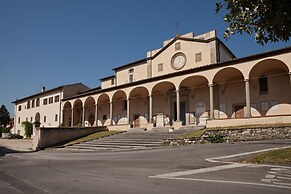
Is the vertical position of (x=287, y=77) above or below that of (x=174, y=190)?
above

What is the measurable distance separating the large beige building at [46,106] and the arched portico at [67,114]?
0.77 m

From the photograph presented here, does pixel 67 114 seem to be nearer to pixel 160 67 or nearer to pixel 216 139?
pixel 160 67

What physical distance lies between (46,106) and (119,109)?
54.1ft

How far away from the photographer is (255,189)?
611cm

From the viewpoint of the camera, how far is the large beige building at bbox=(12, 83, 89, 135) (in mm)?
43188

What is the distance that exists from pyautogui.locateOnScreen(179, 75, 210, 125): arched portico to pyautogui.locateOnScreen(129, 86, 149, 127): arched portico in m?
5.46

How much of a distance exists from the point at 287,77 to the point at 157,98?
14.2 metres

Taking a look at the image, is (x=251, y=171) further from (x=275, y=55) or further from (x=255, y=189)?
(x=275, y=55)

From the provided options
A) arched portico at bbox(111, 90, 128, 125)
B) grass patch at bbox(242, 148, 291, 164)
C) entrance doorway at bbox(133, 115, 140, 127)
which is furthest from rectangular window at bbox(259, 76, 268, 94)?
arched portico at bbox(111, 90, 128, 125)

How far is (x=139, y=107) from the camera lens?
1348 inches

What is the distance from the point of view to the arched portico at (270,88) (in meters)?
22.7

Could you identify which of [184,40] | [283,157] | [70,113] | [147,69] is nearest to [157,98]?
[147,69]

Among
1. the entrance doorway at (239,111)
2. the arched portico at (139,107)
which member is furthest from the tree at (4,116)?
the entrance doorway at (239,111)

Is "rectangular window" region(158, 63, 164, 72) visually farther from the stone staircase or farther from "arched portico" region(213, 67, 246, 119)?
the stone staircase
